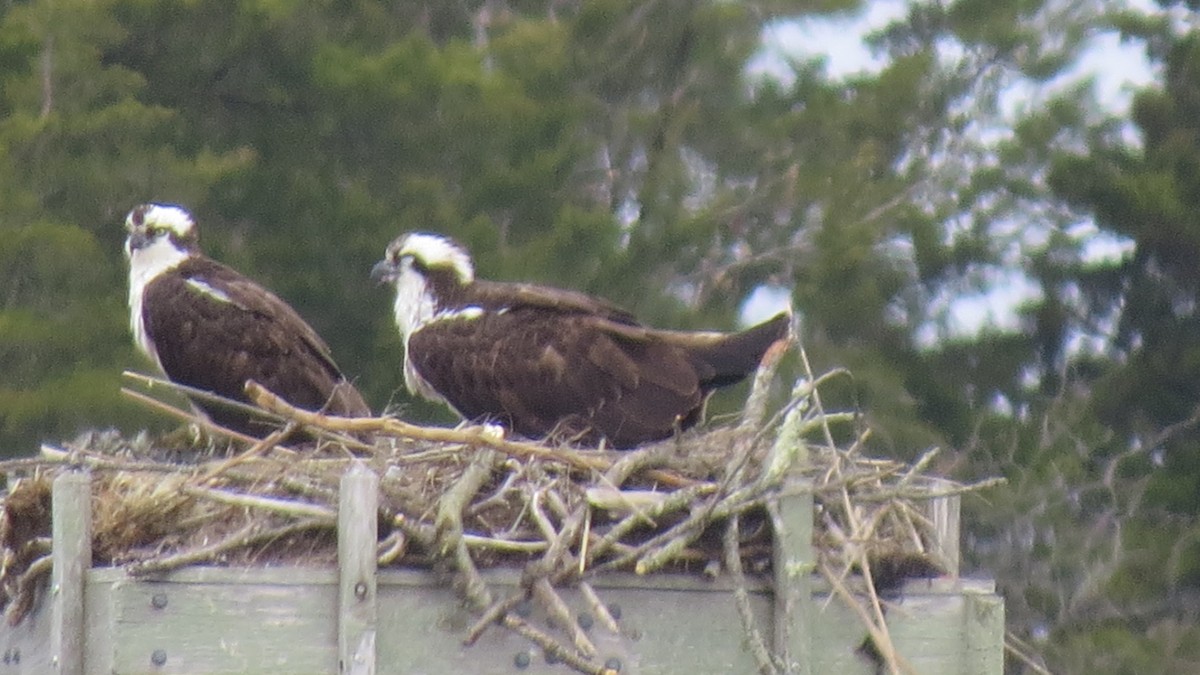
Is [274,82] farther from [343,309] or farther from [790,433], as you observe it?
[790,433]

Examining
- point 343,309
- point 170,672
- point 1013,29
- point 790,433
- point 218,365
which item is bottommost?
point 170,672

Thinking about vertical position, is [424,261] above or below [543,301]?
above

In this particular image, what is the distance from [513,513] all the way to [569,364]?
2240 millimetres

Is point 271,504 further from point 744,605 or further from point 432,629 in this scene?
point 744,605

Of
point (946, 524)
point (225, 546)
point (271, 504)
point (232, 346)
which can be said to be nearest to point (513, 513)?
point (271, 504)

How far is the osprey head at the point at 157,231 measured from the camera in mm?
9023

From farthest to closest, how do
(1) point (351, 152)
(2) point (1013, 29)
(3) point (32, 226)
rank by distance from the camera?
(2) point (1013, 29) → (1) point (351, 152) → (3) point (32, 226)

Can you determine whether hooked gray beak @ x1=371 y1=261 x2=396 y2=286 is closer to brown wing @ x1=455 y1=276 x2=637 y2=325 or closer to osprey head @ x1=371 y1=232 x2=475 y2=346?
osprey head @ x1=371 y1=232 x2=475 y2=346

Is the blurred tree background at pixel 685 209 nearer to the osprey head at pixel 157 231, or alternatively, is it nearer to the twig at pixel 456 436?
the osprey head at pixel 157 231

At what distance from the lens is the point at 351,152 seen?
59.0ft

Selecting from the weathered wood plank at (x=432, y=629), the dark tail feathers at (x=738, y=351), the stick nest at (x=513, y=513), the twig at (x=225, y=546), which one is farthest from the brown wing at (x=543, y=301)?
the twig at (x=225, y=546)

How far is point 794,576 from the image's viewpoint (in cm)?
475

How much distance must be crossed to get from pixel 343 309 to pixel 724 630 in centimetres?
1182

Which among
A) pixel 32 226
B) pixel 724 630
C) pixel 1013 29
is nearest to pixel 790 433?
pixel 724 630
